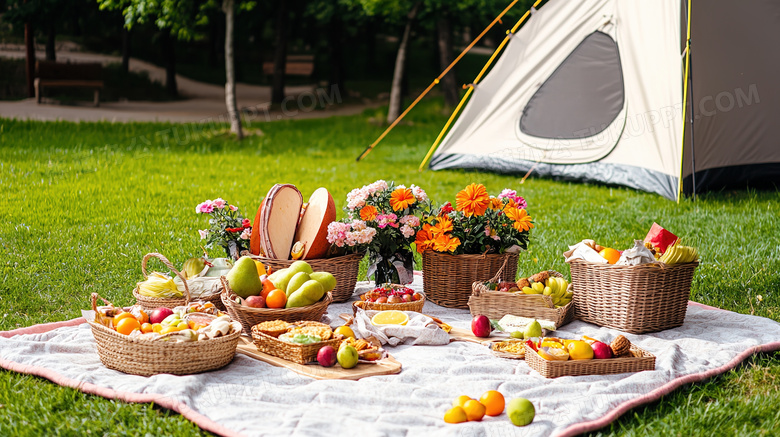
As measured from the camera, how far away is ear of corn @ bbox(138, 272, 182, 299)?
4105 mm

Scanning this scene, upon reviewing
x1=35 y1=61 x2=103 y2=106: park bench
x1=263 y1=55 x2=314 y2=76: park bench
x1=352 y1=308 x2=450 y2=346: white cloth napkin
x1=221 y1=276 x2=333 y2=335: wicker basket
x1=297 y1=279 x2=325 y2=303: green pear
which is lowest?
x1=352 y1=308 x2=450 y2=346: white cloth napkin

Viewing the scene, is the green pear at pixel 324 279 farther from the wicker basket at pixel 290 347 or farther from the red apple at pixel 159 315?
the red apple at pixel 159 315

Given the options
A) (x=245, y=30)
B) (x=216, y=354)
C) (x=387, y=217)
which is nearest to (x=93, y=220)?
(x=387, y=217)

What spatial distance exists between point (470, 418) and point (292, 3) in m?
18.8

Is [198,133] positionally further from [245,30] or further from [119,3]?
[245,30]

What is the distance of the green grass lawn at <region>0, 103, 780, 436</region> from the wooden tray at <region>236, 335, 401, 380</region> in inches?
25.4

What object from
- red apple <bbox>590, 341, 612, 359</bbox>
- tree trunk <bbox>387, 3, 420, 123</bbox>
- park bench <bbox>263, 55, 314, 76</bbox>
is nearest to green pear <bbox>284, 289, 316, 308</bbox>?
red apple <bbox>590, 341, 612, 359</bbox>

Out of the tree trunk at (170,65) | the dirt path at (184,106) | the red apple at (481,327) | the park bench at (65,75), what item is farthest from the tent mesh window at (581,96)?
the tree trunk at (170,65)

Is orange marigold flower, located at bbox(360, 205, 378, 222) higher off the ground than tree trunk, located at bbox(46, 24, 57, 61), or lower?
lower

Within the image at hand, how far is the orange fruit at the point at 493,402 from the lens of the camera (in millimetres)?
3029

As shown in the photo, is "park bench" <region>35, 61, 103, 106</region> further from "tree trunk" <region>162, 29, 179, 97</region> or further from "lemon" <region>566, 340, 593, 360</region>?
"lemon" <region>566, 340, 593, 360</region>

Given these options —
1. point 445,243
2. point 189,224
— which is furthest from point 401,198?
point 189,224

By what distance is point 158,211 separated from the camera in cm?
697

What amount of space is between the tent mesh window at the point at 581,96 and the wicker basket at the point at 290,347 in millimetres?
5718
